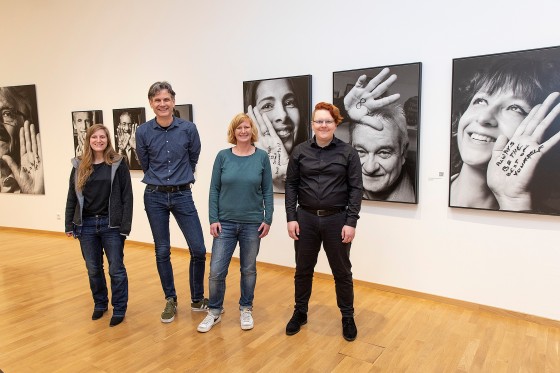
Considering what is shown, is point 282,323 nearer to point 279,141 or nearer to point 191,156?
point 191,156

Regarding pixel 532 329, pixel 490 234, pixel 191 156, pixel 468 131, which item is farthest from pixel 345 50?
pixel 532 329

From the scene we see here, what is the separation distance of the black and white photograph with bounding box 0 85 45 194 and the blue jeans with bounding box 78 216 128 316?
420cm

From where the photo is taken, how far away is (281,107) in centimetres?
463

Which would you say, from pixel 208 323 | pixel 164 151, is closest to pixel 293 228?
pixel 208 323

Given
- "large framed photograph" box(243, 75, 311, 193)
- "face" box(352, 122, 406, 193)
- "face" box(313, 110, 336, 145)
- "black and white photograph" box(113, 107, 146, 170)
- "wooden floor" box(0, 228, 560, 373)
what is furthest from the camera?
"black and white photograph" box(113, 107, 146, 170)

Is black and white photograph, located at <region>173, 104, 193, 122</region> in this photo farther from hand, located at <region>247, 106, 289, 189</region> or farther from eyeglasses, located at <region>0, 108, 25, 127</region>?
eyeglasses, located at <region>0, 108, 25, 127</region>

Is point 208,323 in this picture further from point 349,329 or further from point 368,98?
point 368,98

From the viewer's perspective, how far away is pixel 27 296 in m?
4.05

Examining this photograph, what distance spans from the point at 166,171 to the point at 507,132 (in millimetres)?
2766

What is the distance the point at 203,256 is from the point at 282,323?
85 cm

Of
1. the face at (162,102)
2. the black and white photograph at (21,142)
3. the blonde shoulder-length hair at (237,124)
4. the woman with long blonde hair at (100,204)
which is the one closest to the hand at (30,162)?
the black and white photograph at (21,142)

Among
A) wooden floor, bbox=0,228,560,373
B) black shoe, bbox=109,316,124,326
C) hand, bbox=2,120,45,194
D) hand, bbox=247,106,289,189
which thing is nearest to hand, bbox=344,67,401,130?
hand, bbox=247,106,289,189

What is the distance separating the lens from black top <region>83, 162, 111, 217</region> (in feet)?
10.8

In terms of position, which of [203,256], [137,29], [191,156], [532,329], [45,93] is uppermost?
[137,29]
